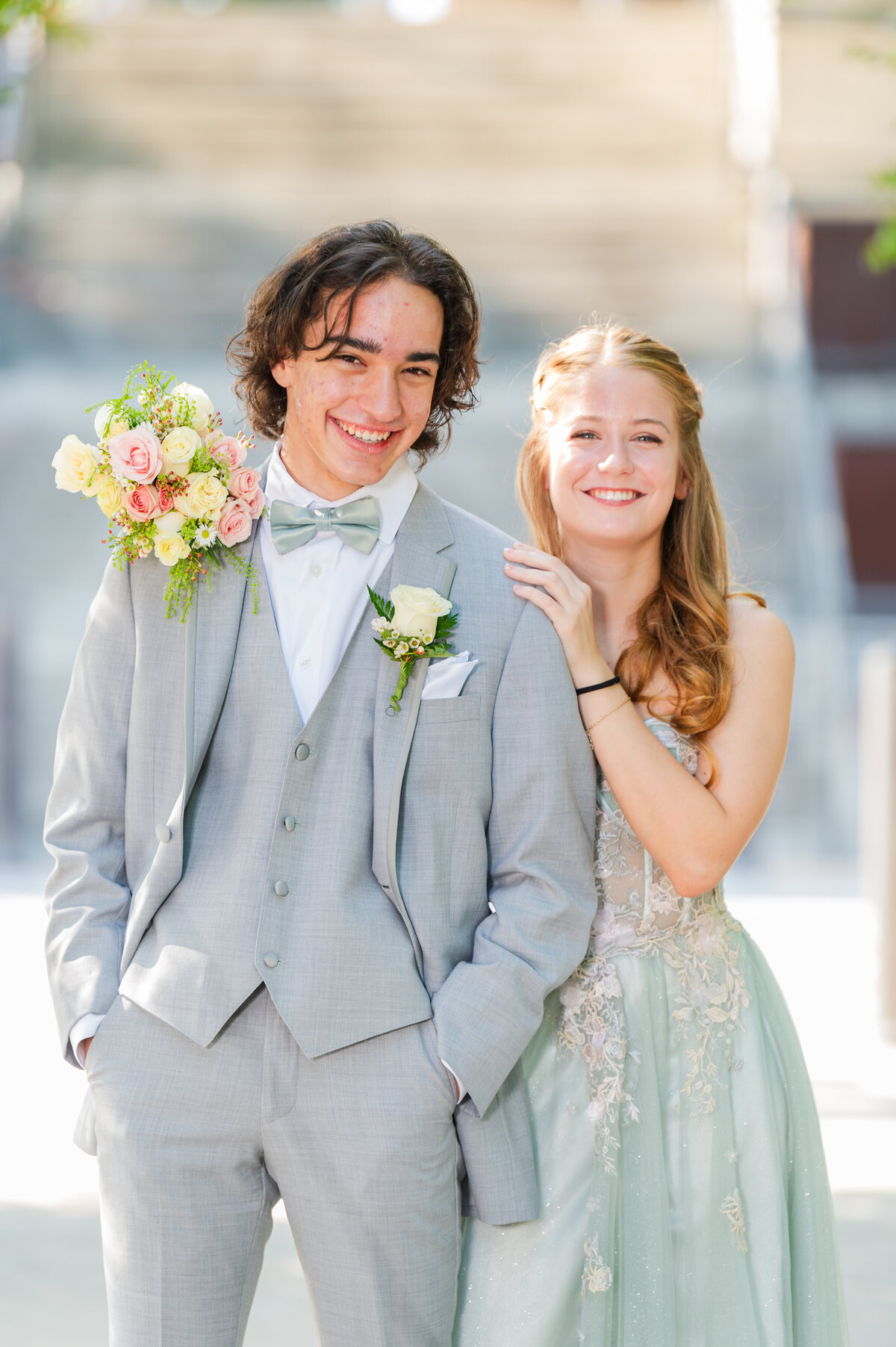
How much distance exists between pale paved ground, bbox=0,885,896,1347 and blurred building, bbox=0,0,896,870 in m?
1.53

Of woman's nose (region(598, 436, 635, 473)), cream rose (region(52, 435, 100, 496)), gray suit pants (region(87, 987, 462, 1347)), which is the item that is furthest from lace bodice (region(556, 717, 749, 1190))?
cream rose (region(52, 435, 100, 496))

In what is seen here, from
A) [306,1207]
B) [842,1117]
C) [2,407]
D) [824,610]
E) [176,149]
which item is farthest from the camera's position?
[176,149]

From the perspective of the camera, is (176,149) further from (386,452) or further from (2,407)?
(386,452)

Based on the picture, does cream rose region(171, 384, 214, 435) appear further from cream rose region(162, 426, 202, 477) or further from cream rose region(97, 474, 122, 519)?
cream rose region(97, 474, 122, 519)

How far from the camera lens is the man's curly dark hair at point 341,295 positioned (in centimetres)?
252

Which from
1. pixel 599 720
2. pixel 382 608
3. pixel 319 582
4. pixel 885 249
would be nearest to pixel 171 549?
pixel 319 582

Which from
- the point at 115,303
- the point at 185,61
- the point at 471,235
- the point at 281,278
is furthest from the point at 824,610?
the point at 185,61

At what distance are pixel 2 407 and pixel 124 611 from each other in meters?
9.06

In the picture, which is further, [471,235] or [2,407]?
[471,235]

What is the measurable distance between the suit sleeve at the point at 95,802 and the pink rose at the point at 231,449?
0.27 m

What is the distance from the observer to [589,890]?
8.55 feet

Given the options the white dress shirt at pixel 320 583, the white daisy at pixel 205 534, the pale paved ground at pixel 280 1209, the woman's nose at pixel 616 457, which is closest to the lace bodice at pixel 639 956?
the woman's nose at pixel 616 457

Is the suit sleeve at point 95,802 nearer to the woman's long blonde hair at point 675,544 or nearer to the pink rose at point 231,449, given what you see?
the pink rose at point 231,449

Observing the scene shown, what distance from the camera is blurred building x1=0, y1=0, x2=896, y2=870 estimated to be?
10.4 m
